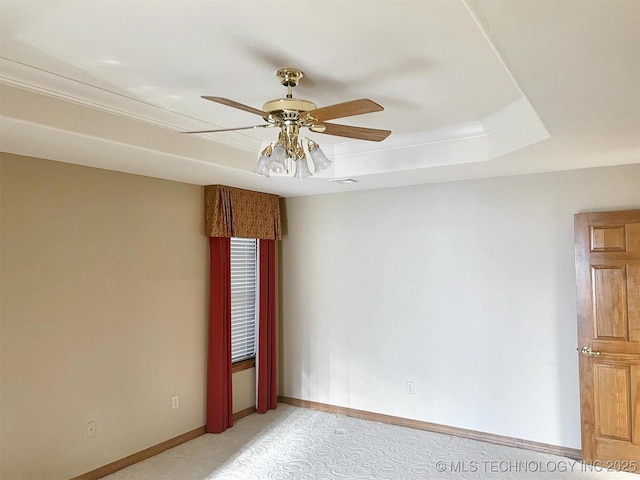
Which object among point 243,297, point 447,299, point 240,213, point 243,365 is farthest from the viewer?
point 243,297

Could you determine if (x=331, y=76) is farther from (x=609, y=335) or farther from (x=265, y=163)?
(x=609, y=335)

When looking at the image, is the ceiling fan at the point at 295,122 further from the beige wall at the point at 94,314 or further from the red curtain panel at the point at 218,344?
the red curtain panel at the point at 218,344

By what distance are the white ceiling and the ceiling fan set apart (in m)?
0.25

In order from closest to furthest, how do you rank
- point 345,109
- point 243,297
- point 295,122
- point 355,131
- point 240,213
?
point 345,109, point 295,122, point 355,131, point 240,213, point 243,297

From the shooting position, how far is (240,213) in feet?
15.4

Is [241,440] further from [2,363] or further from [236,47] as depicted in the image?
[236,47]

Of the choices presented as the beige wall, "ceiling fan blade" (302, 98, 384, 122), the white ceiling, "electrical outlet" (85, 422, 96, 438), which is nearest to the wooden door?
the white ceiling

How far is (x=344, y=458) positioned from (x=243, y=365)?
5.08ft

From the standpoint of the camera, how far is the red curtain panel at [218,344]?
445 centimetres

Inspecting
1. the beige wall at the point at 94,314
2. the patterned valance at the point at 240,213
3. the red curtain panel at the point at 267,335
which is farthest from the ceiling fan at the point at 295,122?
the red curtain panel at the point at 267,335

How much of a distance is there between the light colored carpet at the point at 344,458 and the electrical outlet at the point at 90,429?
36 centimetres

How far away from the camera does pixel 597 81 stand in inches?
76.5

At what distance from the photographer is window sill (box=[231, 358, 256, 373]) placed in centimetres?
483

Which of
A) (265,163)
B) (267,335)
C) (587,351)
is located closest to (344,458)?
(267,335)
